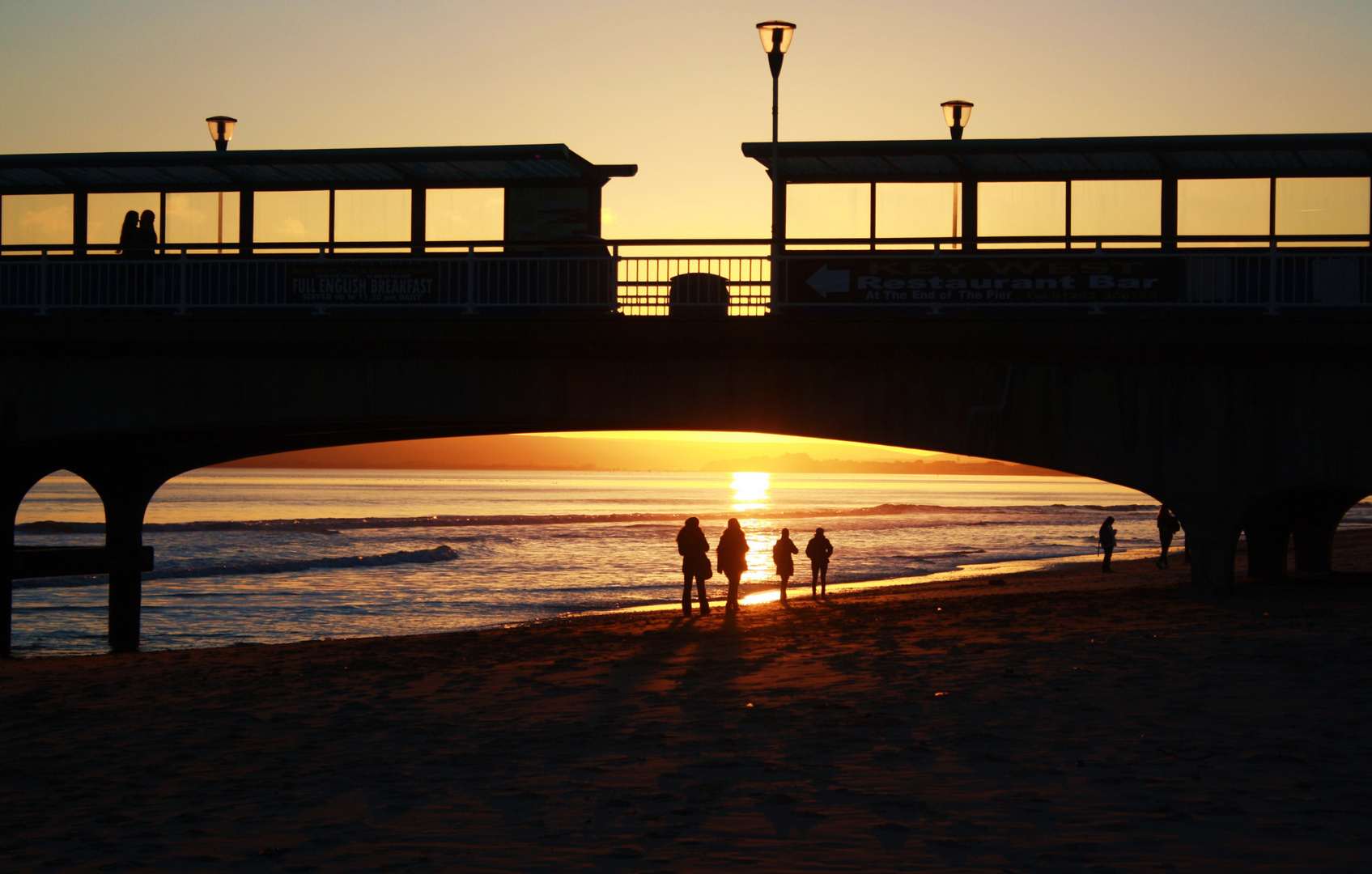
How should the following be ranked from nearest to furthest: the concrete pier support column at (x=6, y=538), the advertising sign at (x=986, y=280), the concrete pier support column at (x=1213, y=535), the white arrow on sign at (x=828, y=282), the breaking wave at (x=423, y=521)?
the concrete pier support column at (x=1213, y=535) → the advertising sign at (x=986, y=280) → the white arrow on sign at (x=828, y=282) → the concrete pier support column at (x=6, y=538) → the breaking wave at (x=423, y=521)

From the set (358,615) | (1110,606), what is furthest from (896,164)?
(358,615)

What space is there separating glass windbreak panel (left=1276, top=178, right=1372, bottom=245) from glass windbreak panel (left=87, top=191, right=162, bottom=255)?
17733mm

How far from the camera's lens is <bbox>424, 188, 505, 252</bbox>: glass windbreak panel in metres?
18.2

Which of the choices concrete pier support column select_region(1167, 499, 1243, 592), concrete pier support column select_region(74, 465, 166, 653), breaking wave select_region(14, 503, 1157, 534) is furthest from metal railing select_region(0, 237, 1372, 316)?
breaking wave select_region(14, 503, 1157, 534)

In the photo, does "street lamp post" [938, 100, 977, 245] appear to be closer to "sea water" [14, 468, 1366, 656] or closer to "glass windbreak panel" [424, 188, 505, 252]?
"glass windbreak panel" [424, 188, 505, 252]

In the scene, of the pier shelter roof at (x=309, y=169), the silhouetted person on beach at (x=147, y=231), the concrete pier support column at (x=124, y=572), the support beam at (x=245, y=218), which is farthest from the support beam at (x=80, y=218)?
the concrete pier support column at (x=124, y=572)

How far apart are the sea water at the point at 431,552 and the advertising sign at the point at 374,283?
381 inches

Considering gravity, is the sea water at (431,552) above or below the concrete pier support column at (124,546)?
below

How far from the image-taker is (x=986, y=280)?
15656 mm

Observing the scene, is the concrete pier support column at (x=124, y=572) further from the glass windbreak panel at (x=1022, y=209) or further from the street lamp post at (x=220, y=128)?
the glass windbreak panel at (x=1022, y=209)

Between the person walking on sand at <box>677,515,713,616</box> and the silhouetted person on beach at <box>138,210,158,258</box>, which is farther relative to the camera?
the person walking on sand at <box>677,515,713,616</box>

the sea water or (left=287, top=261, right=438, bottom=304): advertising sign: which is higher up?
(left=287, top=261, right=438, bottom=304): advertising sign

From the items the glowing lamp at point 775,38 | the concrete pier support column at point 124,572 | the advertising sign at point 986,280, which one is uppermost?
the glowing lamp at point 775,38

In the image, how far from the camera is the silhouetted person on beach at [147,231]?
18.1 meters
